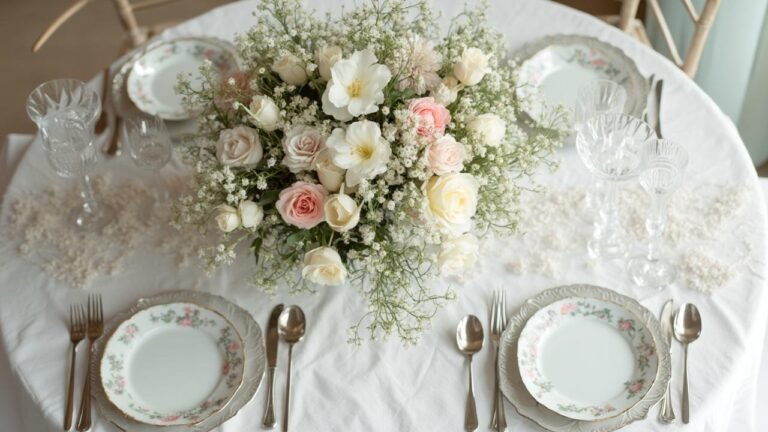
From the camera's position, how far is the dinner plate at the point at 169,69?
1.75 meters

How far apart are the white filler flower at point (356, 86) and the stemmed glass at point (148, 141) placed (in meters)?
0.48

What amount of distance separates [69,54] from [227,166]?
8.03 feet

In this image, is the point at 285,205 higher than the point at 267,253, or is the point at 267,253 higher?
the point at 285,205

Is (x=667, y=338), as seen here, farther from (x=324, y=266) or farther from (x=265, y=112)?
(x=265, y=112)

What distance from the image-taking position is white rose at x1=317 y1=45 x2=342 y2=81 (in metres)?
1.24

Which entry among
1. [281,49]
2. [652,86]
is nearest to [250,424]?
[281,49]

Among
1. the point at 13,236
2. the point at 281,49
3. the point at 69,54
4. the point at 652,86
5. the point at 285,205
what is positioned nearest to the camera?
the point at 285,205

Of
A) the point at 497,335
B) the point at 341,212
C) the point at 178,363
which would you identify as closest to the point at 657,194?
the point at 497,335

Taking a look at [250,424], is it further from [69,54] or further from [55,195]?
[69,54]

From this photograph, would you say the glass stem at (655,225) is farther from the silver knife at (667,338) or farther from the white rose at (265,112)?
the white rose at (265,112)

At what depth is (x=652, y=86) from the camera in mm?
1701

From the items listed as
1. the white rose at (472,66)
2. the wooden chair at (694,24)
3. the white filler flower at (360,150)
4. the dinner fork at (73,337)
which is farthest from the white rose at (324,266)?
the wooden chair at (694,24)

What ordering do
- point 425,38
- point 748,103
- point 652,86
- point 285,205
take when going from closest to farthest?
1. point 285,205
2. point 425,38
3. point 652,86
4. point 748,103

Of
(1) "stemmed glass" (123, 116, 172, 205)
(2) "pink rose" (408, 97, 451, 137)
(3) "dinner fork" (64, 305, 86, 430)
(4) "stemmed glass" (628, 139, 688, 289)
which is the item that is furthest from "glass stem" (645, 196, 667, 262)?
(3) "dinner fork" (64, 305, 86, 430)
